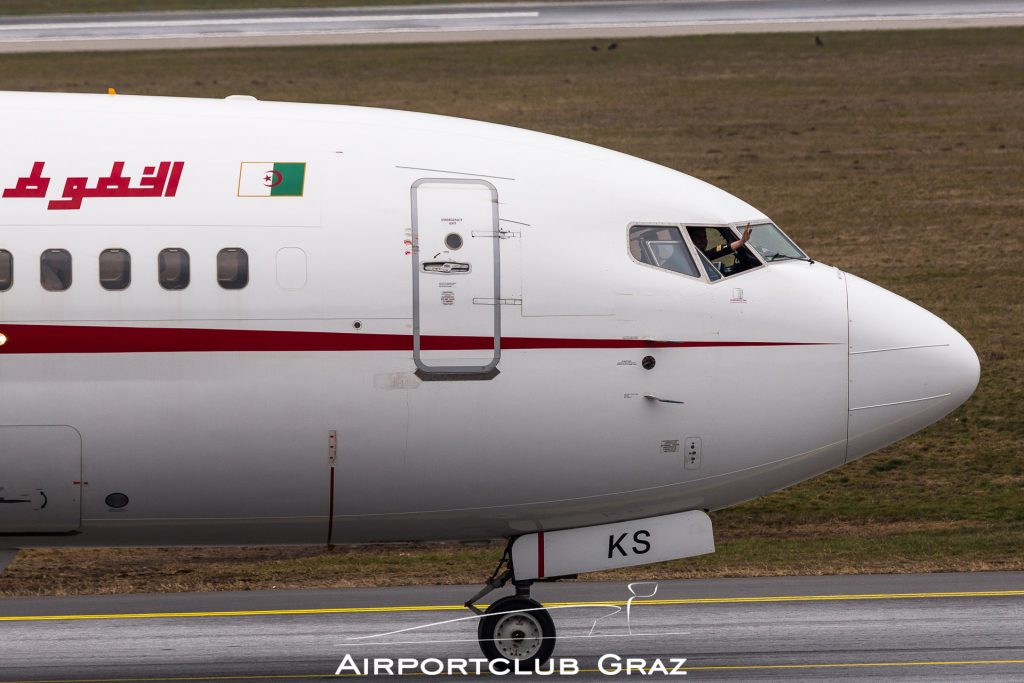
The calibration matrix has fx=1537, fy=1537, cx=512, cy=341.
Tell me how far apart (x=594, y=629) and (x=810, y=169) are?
25883 mm

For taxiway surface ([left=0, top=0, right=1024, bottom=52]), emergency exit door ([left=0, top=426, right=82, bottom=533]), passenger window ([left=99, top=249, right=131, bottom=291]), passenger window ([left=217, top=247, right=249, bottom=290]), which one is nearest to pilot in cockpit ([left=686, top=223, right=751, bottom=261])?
passenger window ([left=217, top=247, right=249, bottom=290])

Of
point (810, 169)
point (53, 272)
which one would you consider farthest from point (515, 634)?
point (810, 169)

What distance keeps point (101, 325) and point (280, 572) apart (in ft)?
28.1

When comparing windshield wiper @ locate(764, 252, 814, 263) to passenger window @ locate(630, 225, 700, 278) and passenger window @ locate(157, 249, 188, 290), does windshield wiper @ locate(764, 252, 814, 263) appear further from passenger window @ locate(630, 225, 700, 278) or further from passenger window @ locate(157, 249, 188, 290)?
passenger window @ locate(157, 249, 188, 290)

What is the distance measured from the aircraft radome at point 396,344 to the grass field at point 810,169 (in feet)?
21.9

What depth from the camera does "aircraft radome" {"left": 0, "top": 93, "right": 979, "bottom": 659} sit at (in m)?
13.9

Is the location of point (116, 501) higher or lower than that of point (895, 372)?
lower

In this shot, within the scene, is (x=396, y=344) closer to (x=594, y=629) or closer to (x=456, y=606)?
(x=594, y=629)

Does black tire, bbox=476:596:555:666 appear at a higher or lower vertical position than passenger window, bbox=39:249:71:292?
lower

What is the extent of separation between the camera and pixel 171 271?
13906 millimetres

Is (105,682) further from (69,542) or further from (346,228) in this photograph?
(346,228)

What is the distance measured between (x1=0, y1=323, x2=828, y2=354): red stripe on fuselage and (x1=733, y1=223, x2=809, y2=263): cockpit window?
2.51m
